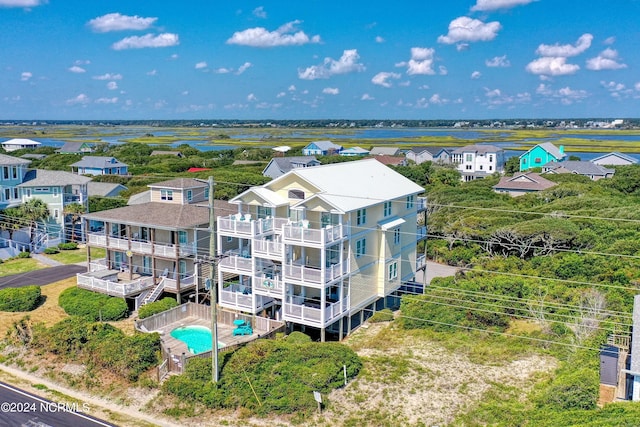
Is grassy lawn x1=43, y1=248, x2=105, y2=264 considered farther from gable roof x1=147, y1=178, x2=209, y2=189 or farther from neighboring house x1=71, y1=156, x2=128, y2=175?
neighboring house x1=71, y1=156, x2=128, y2=175

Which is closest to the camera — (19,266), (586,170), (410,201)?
(410,201)

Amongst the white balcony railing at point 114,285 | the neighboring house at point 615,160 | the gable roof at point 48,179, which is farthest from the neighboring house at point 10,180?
the neighboring house at point 615,160

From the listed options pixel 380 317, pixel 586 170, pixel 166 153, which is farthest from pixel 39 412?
pixel 166 153

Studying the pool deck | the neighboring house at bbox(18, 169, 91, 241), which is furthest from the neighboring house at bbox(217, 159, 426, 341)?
the neighboring house at bbox(18, 169, 91, 241)

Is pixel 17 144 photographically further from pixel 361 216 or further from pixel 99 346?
pixel 361 216

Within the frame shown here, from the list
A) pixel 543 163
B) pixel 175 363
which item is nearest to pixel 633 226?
pixel 175 363

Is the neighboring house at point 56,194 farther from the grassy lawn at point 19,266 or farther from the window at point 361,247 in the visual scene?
the window at point 361,247
